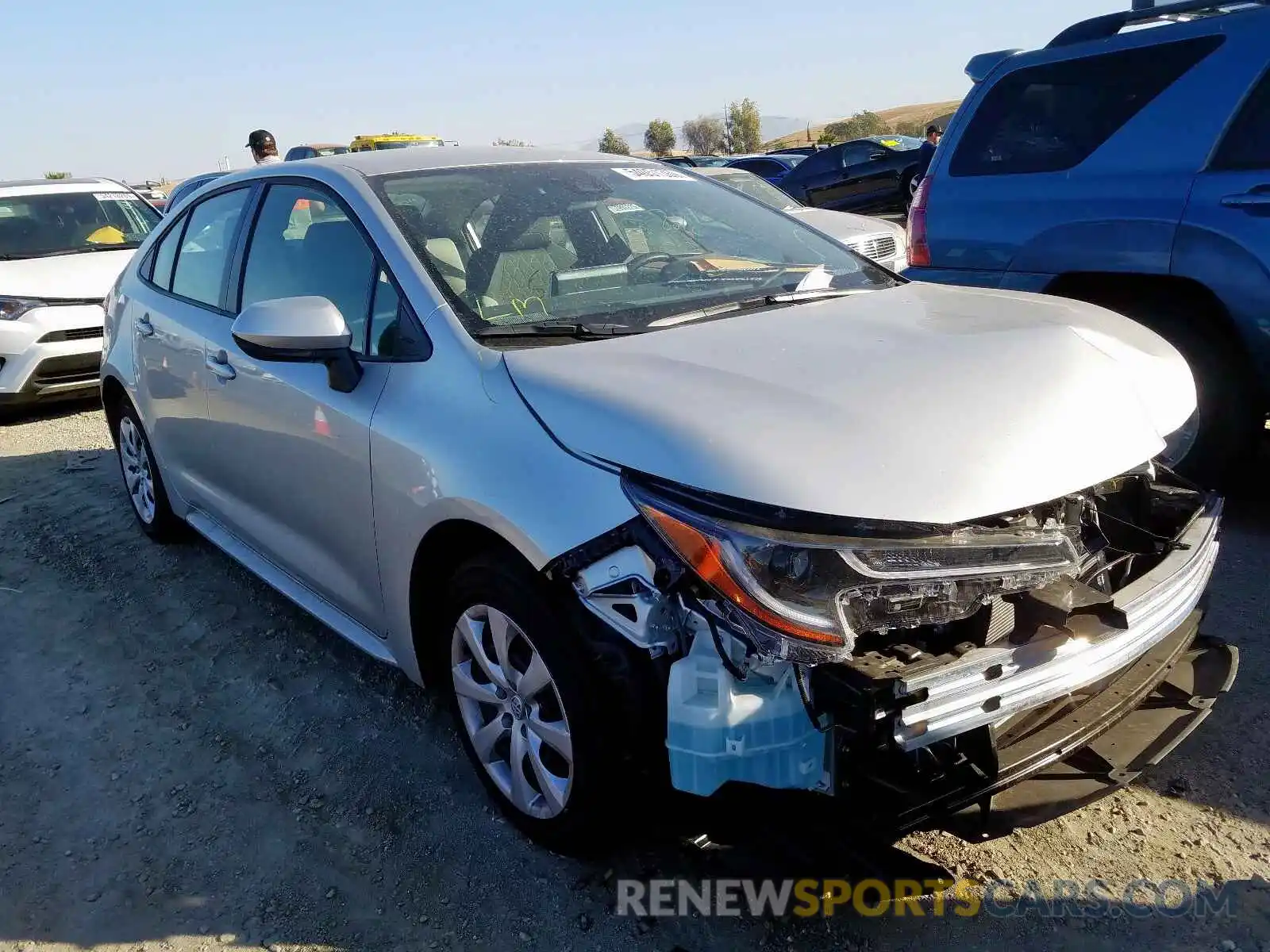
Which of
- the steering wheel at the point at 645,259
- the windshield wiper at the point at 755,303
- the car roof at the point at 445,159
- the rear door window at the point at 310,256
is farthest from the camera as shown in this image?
the car roof at the point at 445,159

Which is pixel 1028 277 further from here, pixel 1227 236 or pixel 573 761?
pixel 573 761

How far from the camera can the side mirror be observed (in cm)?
271

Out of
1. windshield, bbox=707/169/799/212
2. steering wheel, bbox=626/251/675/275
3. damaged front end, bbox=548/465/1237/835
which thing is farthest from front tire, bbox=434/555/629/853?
windshield, bbox=707/169/799/212

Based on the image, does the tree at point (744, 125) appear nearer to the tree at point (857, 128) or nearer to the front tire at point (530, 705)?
the tree at point (857, 128)

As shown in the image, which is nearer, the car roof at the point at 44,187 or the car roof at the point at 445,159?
the car roof at the point at 445,159

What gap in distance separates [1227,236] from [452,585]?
10.9ft

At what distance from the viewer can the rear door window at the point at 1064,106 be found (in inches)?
169

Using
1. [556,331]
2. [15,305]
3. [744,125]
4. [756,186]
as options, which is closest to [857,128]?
[744,125]

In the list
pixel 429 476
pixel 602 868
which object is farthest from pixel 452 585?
pixel 602 868

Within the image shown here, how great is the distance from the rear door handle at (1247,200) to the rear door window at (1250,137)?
0.12 metres

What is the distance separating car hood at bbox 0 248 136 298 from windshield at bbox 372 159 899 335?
5.66 metres

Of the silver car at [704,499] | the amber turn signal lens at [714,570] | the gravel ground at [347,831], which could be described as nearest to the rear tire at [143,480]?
the gravel ground at [347,831]

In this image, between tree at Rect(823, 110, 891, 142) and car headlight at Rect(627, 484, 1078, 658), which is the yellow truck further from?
tree at Rect(823, 110, 891, 142)

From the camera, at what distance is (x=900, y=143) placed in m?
16.2
